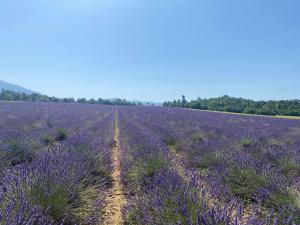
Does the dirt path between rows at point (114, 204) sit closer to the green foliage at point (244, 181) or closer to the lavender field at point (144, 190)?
the lavender field at point (144, 190)

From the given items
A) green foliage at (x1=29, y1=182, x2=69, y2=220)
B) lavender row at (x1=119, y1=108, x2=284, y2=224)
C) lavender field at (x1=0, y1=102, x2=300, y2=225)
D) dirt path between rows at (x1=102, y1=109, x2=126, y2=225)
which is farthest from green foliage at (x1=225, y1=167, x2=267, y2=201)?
→ green foliage at (x1=29, y1=182, x2=69, y2=220)

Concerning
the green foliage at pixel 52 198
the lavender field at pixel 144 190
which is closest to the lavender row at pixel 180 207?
the lavender field at pixel 144 190

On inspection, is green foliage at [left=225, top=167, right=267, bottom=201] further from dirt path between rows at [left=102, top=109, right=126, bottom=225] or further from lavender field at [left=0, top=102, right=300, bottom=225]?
dirt path between rows at [left=102, top=109, right=126, bottom=225]

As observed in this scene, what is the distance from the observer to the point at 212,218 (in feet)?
5.57

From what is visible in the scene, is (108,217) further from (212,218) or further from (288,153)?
(288,153)

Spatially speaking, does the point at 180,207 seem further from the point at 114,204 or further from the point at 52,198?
the point at 114,204

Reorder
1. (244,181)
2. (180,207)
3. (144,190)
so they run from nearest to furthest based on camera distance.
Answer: (180,207)
(144,190)
(244,181)

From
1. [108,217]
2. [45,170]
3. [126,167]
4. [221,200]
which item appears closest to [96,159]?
[126,167]

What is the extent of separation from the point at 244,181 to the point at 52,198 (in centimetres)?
285

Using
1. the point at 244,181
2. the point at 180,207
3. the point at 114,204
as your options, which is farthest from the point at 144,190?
the point at 244,181

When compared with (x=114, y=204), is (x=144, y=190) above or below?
above

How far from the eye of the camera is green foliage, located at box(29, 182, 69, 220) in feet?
7.50

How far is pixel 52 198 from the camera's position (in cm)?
235

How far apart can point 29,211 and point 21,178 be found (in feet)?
2.23
